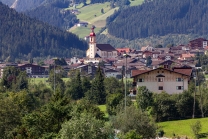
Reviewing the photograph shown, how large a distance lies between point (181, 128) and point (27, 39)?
143 meters

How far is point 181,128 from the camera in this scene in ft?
152

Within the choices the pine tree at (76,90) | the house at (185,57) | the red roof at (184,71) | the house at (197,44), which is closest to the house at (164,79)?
the red roof at (184,71)

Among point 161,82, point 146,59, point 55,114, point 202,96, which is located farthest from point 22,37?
point 55,114

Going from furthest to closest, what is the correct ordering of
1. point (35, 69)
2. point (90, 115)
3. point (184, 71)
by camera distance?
point (35, 69), point (184, 71), point (90, 115)

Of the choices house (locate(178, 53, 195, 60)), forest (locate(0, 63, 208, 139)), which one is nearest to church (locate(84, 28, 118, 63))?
house (locate(178, 53, 195, 60))

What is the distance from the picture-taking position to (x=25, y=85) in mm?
75438

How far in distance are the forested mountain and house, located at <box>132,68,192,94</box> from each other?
108632 mm

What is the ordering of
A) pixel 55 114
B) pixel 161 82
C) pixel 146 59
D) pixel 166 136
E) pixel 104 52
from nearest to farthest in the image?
pixel 55 114 → pixel 166 136 → pixel 161 82 → pixel 146 59 → pixel 104 52

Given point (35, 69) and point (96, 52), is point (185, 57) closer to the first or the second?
point (96, 52)

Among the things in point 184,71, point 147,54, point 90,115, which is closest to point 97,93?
point 184,71

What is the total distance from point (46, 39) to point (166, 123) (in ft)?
473

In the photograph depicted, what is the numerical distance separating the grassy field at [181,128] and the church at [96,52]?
98.5 metres

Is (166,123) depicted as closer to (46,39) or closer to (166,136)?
(166,136)

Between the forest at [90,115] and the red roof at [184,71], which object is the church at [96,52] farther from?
the forest at [90,115]
